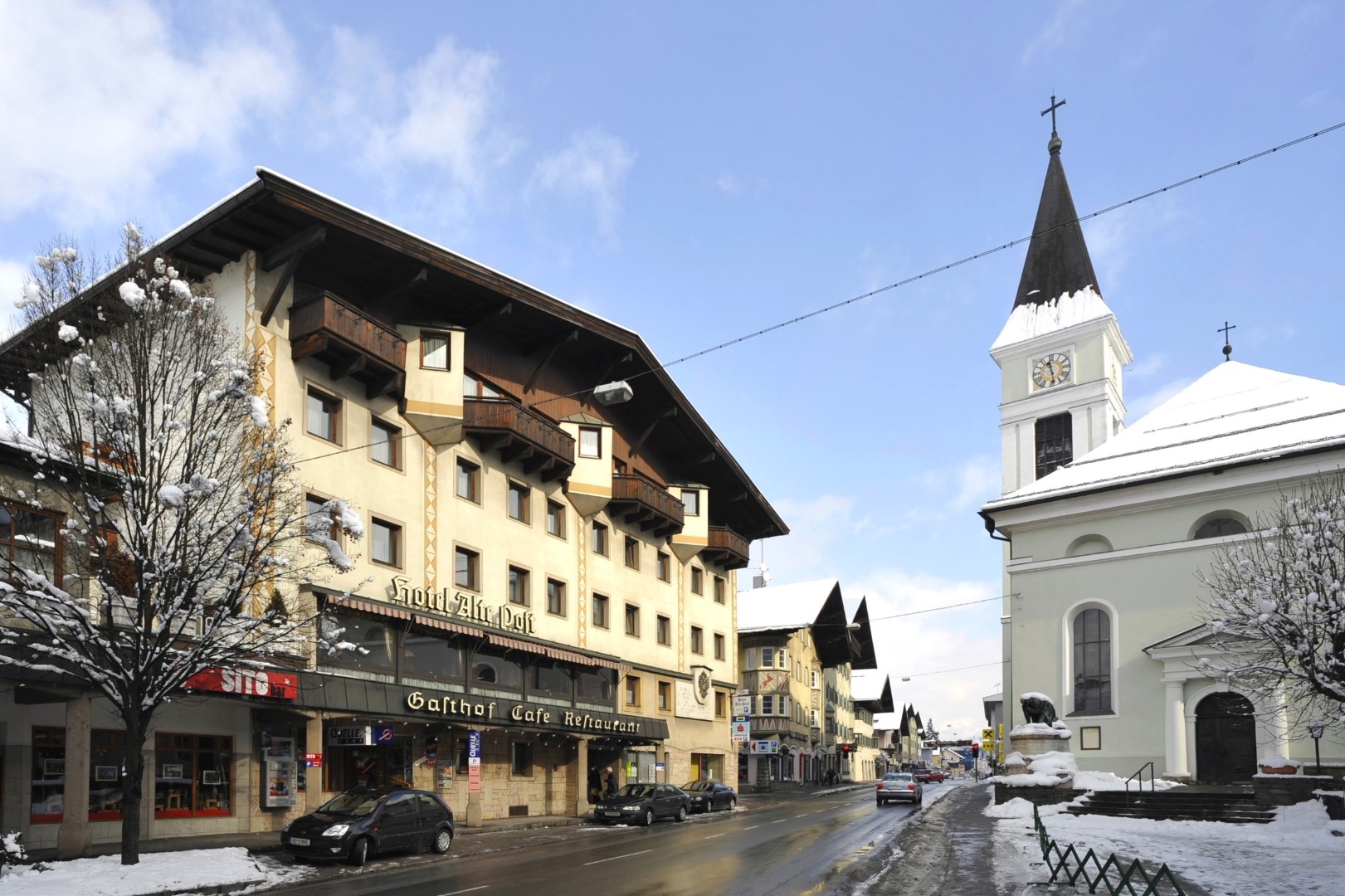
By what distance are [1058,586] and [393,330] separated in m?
26.9

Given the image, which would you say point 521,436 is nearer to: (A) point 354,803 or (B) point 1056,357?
(A) point 354,803

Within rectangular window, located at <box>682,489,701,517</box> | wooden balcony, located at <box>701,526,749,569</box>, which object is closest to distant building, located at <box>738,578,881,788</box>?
wooden balcony, located at <box>701,526,749,569</box>

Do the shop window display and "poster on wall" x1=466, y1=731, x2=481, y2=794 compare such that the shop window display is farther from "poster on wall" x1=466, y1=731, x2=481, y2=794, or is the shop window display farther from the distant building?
the distant building

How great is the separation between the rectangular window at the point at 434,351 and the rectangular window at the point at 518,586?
728cm

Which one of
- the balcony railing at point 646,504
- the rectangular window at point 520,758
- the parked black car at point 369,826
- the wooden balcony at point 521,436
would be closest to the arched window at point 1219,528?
the balcony railing at point 646,504

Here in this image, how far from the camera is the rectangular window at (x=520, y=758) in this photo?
35406mm

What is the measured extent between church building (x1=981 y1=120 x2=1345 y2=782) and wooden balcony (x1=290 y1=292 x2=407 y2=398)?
23195 millimetres

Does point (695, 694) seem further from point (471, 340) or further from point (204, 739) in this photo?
Answer: point (204, 739)

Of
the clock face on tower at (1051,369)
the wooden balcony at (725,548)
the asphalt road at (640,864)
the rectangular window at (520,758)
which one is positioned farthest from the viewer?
the clock face on tower at (1051,369)

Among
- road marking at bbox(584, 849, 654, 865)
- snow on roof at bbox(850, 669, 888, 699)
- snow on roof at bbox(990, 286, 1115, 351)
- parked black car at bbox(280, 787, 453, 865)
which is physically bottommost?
snow on roof at bbox(850, 669, 888, 699)

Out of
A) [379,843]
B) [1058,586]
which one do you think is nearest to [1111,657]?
[1058,586]

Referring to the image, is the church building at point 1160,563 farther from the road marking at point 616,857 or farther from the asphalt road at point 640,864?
the road marking at point 616,857

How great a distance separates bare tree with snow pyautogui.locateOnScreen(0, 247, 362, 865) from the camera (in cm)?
1816

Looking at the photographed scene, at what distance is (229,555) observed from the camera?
1920 centimetres
